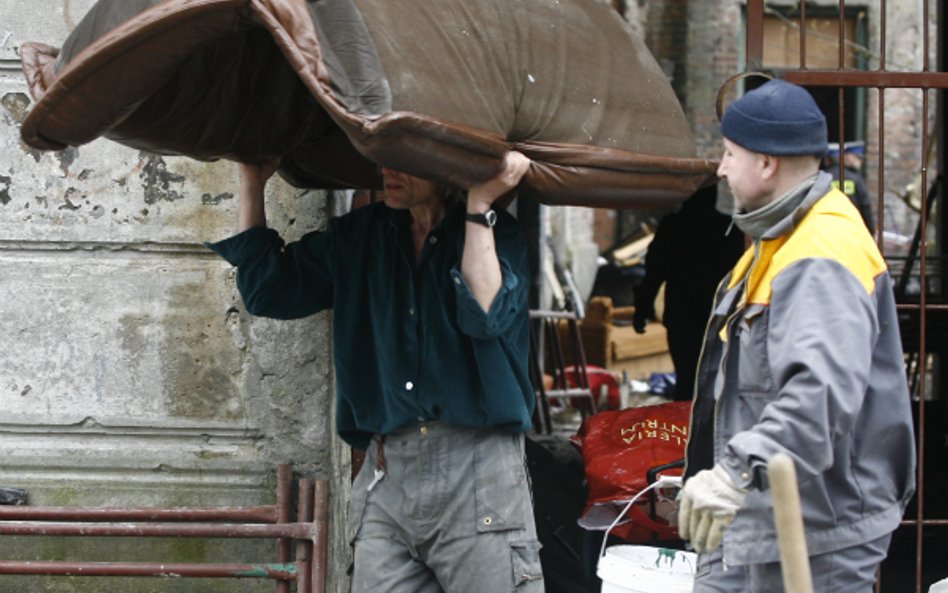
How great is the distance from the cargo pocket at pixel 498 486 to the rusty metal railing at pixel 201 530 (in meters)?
0.92

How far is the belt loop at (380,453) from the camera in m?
3.84

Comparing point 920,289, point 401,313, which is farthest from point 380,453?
point 920,289

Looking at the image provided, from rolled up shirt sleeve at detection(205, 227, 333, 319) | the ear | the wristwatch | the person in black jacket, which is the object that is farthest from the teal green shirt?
the person in black jacket

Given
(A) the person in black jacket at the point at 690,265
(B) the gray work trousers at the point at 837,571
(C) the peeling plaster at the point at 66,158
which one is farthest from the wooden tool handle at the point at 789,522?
(A) the person in black jacket at the point at 690,265

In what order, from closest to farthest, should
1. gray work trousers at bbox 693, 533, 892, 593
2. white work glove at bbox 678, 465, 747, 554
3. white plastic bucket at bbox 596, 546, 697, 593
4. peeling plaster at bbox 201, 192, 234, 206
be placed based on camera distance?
white work glove at bbox 678, 465, 747, 554 < gray work trousers at bbox 693, 533, 892, 593 < white plastic bucket at bbox 596, 546, 697, 593 < peeling plaster at bbox 201, 192, 234, 206

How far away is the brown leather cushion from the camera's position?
3.26m

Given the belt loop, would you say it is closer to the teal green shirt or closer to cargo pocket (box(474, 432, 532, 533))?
the teal green shirt

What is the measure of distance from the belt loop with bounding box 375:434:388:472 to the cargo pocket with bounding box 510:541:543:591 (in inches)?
15.5

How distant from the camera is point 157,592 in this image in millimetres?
4789

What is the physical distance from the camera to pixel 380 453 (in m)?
3.85

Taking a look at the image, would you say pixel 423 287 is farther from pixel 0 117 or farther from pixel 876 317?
pixel 0 117

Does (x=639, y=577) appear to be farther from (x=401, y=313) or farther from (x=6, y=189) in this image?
(x=6, y=189)

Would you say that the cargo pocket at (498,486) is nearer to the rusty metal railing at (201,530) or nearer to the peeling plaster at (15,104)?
the rusty metal railing at (201,530)

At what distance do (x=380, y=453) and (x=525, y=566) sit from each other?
477 mm
